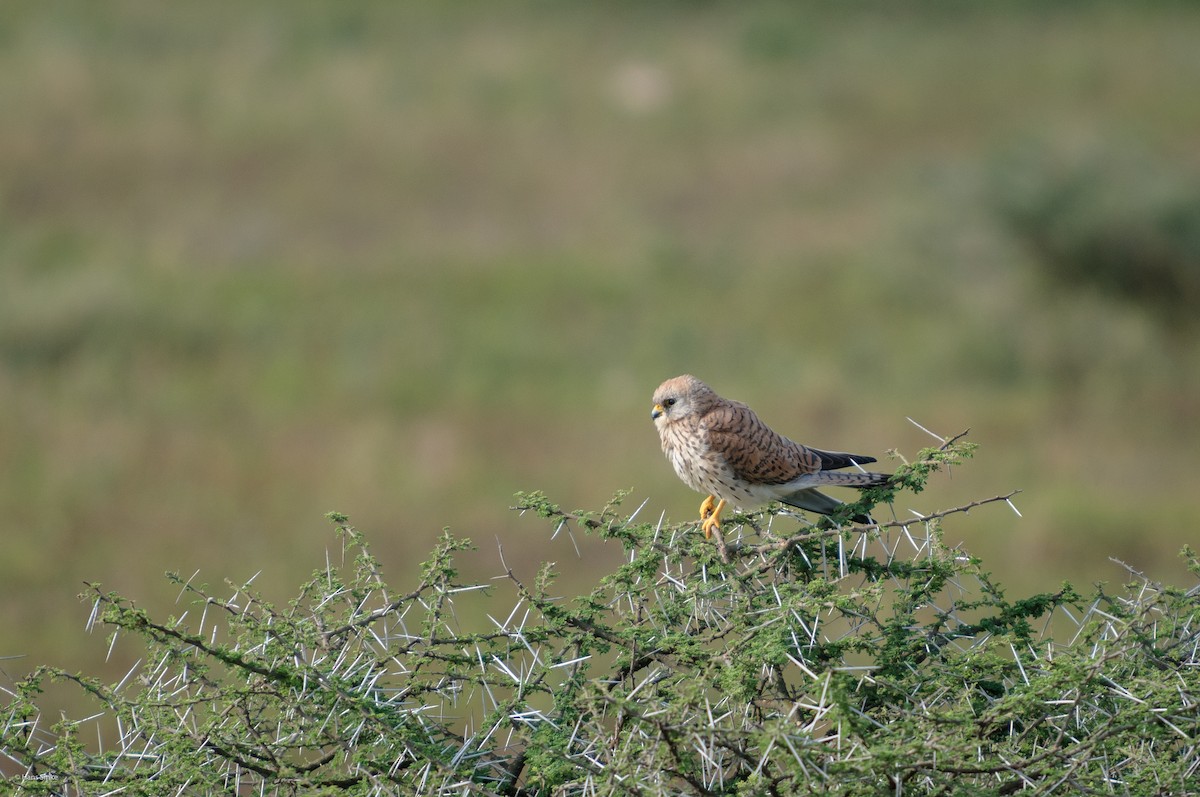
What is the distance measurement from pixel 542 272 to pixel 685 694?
15.4m

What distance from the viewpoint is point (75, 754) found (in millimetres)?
2908

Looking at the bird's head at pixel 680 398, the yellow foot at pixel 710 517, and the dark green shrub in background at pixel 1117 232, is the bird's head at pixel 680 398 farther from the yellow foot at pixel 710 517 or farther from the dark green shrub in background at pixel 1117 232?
the dark green shrub in background at pixel 1117 232

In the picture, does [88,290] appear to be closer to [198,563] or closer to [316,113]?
[198,563]

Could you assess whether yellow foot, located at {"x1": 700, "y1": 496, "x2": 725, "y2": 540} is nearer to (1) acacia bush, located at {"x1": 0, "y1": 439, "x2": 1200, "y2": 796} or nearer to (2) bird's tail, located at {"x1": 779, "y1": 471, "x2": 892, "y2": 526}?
(2) bird's tail, located at {"x1": 779, "y1": 471, "x2": 892, "y2": 526}

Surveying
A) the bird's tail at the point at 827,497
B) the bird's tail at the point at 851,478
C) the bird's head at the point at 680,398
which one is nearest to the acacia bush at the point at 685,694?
the bird's tail at the point at 851,478

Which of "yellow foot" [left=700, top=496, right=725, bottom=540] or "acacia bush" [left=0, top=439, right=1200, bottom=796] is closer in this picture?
"acacia bush" [left=0, top=439, right=1200, bottom=796]

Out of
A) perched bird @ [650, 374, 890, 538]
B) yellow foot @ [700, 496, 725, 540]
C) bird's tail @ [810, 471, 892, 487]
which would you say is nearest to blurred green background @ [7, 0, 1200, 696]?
yellow foot @ [700, 496, 725, 540]

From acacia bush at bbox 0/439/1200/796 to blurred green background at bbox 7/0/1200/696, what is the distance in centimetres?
347

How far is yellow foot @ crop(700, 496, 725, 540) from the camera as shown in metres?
3.82

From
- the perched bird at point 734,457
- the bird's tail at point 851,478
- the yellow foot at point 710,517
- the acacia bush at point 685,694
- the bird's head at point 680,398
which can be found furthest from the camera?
the bird's head at point 680,398

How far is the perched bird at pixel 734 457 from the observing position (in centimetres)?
427

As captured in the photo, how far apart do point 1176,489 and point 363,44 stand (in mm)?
16452

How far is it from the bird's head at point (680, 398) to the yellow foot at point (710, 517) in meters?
0.31

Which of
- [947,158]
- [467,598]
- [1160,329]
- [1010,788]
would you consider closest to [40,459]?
[467,598]
